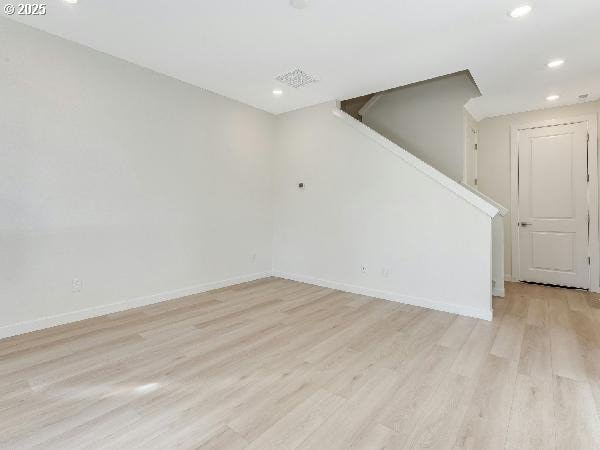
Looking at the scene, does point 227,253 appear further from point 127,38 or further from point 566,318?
point 566,318

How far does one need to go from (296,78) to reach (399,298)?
3.06m

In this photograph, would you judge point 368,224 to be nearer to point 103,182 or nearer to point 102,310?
point 103,182

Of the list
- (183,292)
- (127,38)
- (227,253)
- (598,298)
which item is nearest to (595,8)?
(598,298)

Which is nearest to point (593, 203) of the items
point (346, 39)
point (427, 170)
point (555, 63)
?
point (555, 63)

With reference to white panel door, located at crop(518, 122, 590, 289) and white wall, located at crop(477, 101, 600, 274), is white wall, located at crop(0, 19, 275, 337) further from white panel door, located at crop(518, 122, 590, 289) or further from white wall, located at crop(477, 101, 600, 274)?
white panel door, located at crop(518, 122, 590, 289)

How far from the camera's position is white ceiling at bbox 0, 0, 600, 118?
8.15 feet

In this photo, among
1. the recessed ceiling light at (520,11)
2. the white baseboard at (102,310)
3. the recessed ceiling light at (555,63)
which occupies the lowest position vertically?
the white baseboard at (102,310)

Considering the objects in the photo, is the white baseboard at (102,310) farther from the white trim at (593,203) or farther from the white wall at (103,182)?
the white trim at (593,203)

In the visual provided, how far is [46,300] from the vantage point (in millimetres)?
2932

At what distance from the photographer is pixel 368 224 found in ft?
14.1

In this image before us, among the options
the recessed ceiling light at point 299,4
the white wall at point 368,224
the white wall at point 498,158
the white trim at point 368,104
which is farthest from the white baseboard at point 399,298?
the recessed ceiling light at point 299,4

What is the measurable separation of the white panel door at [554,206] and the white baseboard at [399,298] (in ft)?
7.80

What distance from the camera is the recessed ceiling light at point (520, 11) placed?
7.92 ft

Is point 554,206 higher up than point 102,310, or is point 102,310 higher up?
point 554,206
